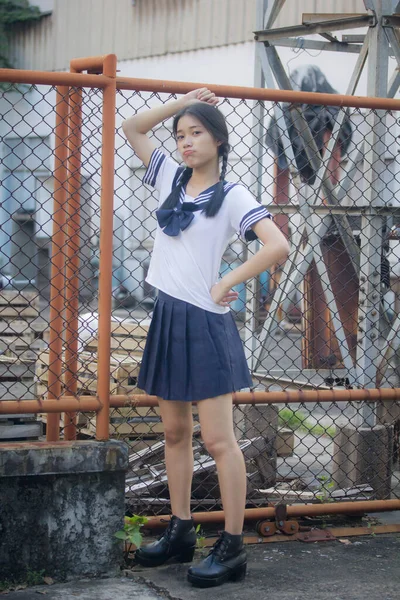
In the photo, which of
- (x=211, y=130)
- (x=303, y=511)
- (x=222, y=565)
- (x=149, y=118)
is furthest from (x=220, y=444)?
(x=149, y=118)

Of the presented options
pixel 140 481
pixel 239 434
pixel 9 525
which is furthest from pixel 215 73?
pixel 9 525

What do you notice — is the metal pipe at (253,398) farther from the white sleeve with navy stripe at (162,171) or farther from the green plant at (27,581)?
the white sleeve with navy stripe at (162,171)

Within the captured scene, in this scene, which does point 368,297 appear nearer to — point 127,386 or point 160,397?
point 127,386

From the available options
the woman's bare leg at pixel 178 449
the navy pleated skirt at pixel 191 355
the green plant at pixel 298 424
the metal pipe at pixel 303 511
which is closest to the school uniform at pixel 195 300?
the navy pleated skirt at pixel 191 355

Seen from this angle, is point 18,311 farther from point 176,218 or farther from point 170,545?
point 176,218

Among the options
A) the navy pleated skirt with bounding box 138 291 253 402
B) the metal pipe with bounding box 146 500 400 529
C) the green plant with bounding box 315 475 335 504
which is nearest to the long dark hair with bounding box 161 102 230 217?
the navy pleated skirt with bounding box 138 291 253 402

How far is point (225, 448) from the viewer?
3859 mm

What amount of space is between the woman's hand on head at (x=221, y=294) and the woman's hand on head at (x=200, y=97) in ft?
2.61

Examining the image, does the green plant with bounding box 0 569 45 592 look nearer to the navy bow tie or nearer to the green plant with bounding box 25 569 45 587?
the green plant with bounding box 25 569 45 587

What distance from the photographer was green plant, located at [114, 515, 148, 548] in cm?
399

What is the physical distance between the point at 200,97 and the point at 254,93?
54 cm

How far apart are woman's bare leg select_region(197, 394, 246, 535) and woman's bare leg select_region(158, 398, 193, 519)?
0.12 m

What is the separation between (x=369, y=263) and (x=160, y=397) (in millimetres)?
2341

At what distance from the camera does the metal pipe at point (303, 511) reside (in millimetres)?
4502
